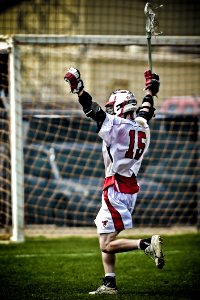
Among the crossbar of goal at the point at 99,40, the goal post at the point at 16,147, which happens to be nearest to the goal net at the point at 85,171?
the goal post at the point at 16,147

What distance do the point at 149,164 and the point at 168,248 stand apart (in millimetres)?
2189

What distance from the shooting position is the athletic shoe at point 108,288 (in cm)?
605

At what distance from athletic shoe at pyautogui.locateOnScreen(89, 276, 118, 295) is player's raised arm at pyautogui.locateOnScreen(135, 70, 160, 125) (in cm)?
129

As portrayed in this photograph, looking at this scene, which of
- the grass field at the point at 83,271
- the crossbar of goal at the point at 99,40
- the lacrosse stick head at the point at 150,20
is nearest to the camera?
the grass field at the point at 83,271

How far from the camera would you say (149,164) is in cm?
1116

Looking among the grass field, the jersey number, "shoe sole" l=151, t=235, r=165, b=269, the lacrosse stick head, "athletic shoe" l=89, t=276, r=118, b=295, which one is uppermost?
the lacrosse stick head

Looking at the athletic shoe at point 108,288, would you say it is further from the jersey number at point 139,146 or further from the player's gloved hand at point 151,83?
the player's gloved hand at point 151,83

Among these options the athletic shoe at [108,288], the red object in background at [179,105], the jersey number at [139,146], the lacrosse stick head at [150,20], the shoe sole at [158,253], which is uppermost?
the lacrosse stick head at [150,20]

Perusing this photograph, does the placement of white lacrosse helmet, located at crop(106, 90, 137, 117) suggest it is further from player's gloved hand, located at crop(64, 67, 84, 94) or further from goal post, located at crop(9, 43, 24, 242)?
goal post, located at crop(9, 43, 24, 242)

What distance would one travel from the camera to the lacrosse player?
19.7 ft

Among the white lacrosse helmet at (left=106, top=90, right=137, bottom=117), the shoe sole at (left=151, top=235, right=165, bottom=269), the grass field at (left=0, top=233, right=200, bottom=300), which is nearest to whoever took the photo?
the shoe sole at (left=151, top=235, right=165, bottom=269)

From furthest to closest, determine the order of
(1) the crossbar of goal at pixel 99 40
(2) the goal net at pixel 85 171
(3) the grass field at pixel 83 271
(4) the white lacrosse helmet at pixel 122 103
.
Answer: (2) the goal net at pixel 85 171, (1) the crossbar of goal at pixel 99 40, (4) the white lacrosse helmet at pixel 122 103, (3) the grass field at pixel 83 271

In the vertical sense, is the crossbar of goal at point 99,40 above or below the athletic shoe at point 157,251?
above

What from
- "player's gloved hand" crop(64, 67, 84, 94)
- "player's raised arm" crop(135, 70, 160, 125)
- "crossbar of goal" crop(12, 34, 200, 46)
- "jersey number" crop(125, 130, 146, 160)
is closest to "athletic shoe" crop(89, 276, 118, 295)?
"jersey number" crop(125, 130, 146, 160)
